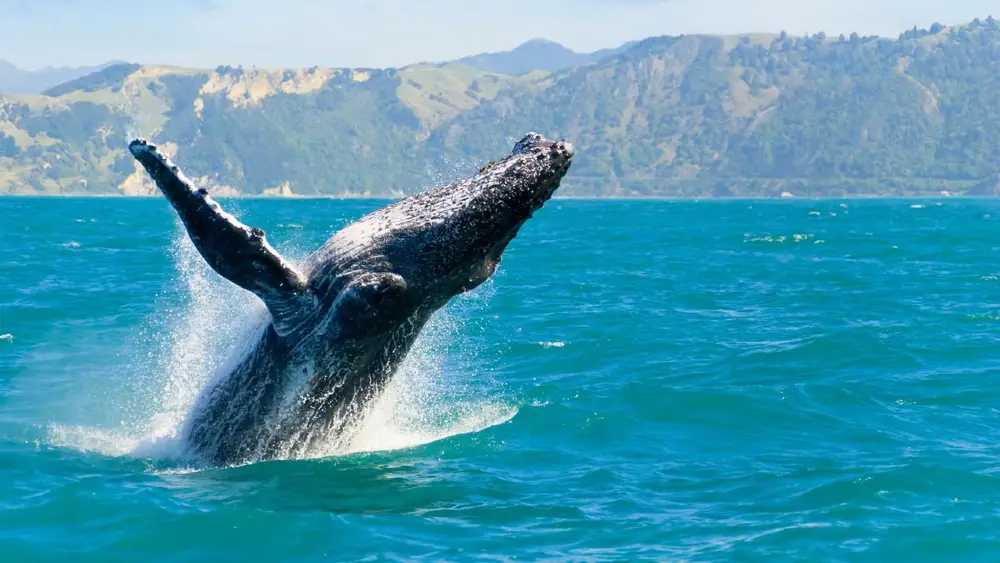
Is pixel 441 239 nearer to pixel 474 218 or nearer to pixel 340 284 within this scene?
pixel 474 218

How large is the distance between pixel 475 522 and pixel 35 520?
3647 millimetres

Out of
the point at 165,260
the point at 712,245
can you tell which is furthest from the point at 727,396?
the point at 712,245

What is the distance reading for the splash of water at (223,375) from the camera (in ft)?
38.2

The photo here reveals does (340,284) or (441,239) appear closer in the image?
(441,239)

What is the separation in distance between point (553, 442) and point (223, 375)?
385 cm

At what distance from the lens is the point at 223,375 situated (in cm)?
1115

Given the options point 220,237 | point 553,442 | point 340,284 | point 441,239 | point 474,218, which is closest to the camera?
point 220,237

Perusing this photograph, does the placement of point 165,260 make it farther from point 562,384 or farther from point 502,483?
point 502,483

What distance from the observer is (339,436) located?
37.2ft

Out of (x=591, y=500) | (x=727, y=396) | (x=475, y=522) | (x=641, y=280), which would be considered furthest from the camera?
(x=641, y=280)

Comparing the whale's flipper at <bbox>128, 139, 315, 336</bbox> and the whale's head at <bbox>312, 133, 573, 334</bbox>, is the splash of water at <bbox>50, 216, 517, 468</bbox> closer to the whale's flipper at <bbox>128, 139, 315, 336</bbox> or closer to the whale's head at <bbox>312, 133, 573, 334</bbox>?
the whale's flipper at <bbox>128, 139, 315, 336</bbox>

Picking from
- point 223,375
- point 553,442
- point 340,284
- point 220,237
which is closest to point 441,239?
point 340,284

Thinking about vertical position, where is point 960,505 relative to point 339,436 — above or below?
below

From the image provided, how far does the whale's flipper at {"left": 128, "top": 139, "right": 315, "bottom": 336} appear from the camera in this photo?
9.20 metres
